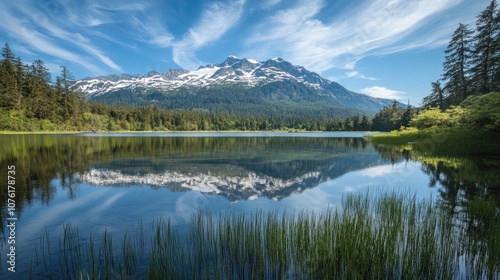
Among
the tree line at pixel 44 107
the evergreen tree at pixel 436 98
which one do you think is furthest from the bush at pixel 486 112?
the tree line at pixel 44 107

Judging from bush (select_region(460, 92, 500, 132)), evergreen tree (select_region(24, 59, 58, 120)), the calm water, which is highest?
evergreen tree (select_region(24, 59, 58, 120))

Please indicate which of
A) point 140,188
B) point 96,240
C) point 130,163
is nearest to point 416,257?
point 96,240

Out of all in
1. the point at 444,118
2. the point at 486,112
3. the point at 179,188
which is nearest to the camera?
the point at 179,188

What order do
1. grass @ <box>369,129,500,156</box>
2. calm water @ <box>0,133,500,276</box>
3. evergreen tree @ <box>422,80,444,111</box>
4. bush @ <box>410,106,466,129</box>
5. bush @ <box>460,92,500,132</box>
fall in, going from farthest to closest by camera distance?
evergreen tree @ <box>422,80,444,111</box>, bush @ <box>410,106,466,129</box>, grass @ <box>369,129,500,156</box>, bush @ <box>460,92,500,132</box>, calm water @ <box>0,133,500,276</box>

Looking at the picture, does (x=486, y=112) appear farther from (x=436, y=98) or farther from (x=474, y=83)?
(x=436, y=98)

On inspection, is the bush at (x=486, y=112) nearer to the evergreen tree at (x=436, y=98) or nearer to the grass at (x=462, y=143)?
the grass at (x=462, y=143)

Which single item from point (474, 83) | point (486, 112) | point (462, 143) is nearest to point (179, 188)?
point (486, 112)

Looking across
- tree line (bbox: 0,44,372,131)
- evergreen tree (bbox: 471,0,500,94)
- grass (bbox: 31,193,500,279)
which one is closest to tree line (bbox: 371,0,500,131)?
evergreen tree (bbox: 471,0,500,94)

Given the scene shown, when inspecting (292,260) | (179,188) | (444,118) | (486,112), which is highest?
(444,118)

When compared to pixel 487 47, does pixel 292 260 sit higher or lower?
lower

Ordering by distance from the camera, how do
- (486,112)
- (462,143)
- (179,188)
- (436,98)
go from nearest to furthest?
1. (179,188)
2. (486,112)
3. (462,143)
4. (436,98)

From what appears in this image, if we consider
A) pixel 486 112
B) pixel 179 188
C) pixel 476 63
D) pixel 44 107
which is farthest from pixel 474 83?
pixel 44 107

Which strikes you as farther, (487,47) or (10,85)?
(10,85)

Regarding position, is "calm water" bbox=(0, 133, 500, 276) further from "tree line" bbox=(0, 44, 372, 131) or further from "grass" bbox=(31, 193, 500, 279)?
"tree line" bbox=(0, 44, 372, 131)
